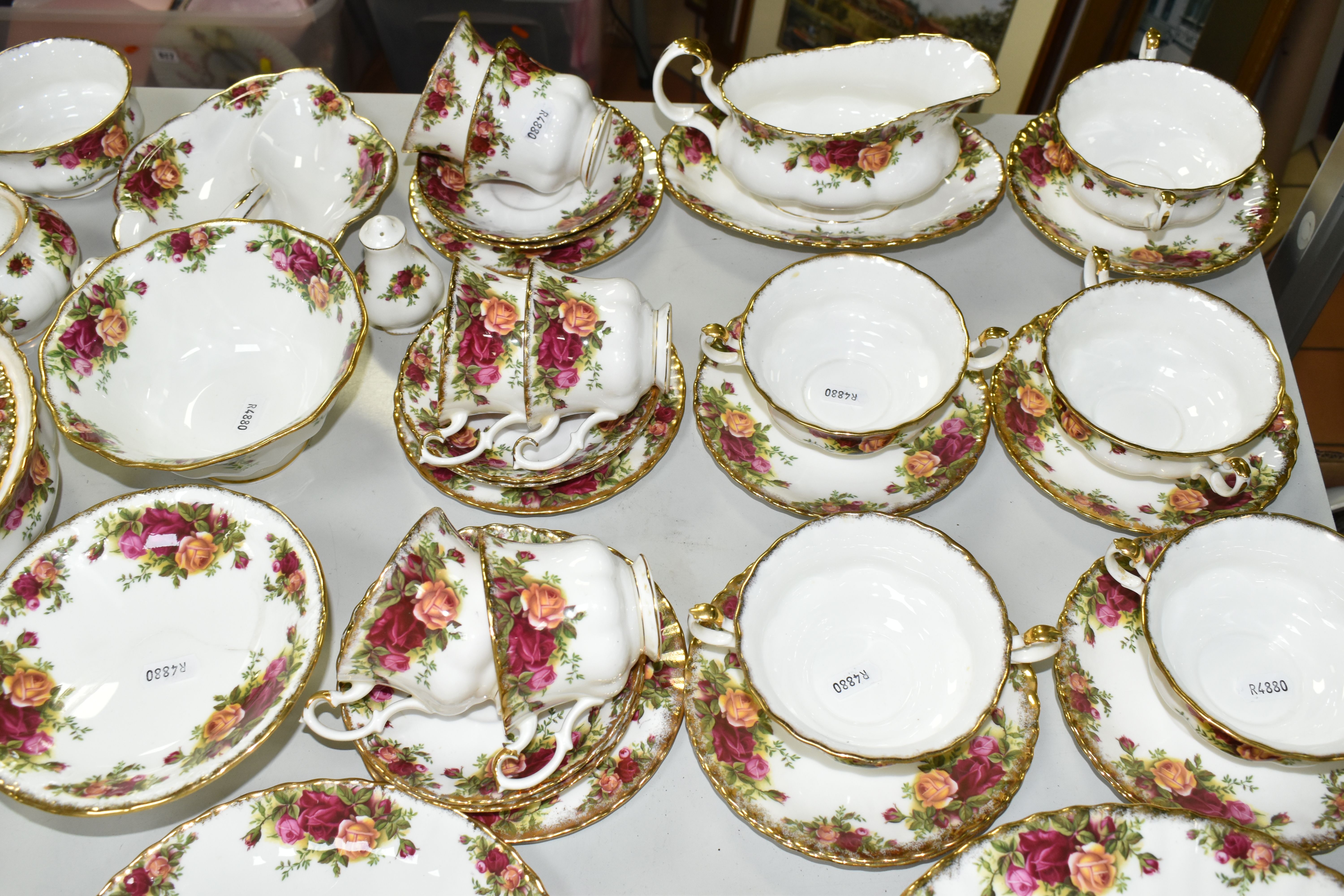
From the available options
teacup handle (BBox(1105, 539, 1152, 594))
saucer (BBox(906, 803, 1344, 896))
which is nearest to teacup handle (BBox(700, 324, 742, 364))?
teacup handle (BBox(1105, 539, 1152, 594))

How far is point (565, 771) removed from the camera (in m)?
0.90

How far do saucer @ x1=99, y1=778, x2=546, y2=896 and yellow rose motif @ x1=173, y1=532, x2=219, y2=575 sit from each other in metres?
0.29

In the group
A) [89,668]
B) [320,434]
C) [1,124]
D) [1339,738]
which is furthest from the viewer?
[1,124]

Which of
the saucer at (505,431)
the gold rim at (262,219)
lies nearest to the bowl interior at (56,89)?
the gold rim at (262,219)

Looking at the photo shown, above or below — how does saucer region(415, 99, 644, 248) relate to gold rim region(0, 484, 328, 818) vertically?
above

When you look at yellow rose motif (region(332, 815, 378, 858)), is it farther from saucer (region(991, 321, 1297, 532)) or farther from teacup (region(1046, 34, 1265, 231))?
teacup (region(1046, 34, 1265, 231))

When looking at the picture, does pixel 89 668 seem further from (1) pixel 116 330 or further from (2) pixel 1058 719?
(2) pixel 1058 719

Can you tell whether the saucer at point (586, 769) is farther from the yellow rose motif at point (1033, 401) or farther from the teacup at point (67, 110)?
the teacup at point (67, 110)

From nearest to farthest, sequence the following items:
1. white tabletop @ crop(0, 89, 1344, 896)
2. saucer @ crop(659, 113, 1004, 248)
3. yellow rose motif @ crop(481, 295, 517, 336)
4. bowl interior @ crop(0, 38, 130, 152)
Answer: white tabletop @ crop(0, 89, 1344, 896) < yellow rose motif @ crop(481, 295, 517, 336) < saucer @ crop(659, 113, 1004, 248) < bowl interior @ crop(0, 38, 130, 152)

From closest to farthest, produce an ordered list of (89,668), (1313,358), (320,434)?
1. (89,668)
2. (320,434)
3. (1313,358)

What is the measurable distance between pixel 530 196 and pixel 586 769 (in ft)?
2.82

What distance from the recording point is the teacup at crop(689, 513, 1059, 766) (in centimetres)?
88

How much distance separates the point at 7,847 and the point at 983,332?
3.99 ft

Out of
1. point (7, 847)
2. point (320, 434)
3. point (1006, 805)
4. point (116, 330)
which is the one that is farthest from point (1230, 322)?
point (7, 847)
